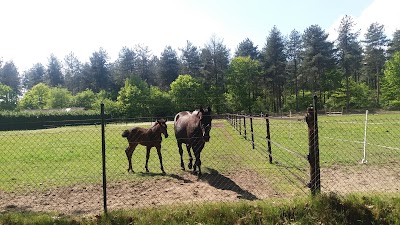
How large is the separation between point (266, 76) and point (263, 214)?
202 feet

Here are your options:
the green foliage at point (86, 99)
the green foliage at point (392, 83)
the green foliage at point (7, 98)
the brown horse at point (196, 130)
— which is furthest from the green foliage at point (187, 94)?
the brown horse at point (196, 130)

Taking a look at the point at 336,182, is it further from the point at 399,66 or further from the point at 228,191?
the point at 399,66

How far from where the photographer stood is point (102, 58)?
255 feet

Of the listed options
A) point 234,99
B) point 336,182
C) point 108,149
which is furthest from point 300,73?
point 336,182

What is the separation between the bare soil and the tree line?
50.4 meters

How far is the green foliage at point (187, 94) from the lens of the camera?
203 ft

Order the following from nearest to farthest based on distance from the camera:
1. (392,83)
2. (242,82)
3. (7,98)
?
(392,83)
(242,82)
(7,98)

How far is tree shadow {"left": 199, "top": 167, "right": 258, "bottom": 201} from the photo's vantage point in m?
6.78

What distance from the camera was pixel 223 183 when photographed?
26.1 feet

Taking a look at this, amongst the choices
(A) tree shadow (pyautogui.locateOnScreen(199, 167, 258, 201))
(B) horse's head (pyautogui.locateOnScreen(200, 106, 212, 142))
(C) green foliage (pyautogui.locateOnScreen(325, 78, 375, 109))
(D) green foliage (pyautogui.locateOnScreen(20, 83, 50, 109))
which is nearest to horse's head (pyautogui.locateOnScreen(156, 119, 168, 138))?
(B) horse's head (pyautogui.locateOnScreen(200, 106, 212, 142))

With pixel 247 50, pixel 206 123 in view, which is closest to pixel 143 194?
pixel 206 123

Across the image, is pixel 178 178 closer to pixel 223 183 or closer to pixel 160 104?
pixel 223 183

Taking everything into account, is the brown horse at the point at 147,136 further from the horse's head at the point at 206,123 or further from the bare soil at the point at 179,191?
the horse's head at the point at 206,123

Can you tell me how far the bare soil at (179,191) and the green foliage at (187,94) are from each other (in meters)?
52.7
